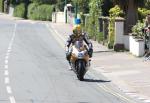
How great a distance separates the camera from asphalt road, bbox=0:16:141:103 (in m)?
16.2

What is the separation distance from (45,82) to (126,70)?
4.67m

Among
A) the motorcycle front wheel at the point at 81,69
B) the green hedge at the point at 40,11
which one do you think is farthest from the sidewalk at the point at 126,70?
the green hedge at the point at 40,11

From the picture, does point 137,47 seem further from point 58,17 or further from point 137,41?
point 58,17

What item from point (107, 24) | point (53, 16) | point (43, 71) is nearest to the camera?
point (43, 71)

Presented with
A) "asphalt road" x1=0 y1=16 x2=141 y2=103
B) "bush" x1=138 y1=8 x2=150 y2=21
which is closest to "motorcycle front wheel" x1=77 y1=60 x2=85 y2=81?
"asphalt road" x1=0 y1=16 x2=141 y2=103

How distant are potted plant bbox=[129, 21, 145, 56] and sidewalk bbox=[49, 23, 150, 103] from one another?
0.34 m

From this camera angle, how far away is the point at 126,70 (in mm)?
23141

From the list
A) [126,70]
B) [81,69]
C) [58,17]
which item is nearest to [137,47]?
[126,70]

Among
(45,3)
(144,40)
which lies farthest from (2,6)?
(144,40)

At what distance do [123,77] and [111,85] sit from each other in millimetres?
1852

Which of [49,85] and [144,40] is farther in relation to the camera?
[144,40]

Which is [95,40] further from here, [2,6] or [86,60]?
[2,6]

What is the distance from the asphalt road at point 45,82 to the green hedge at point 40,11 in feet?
143

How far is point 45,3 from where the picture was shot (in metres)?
80.1
